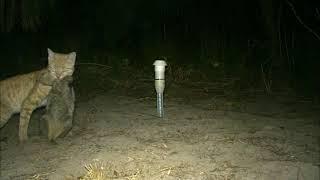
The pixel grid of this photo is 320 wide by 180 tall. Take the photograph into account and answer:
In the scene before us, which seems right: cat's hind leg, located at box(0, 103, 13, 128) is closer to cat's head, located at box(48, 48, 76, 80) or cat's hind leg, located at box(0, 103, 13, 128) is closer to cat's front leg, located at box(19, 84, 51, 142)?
cat's front leg, located at box(19, 84, 51, 142)

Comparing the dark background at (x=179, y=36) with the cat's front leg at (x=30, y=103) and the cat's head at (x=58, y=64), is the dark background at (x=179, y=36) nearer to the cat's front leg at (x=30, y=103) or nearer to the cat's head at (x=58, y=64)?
the cat's head at (x=58, y=64)

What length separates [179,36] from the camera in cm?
1523

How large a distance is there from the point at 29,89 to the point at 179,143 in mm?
2266

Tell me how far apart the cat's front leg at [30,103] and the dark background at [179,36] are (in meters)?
4.34

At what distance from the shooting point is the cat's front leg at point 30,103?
6.01m

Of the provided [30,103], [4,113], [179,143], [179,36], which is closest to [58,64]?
[30,103]

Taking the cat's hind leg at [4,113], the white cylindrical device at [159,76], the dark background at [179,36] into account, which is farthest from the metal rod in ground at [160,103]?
the dark background at [179,36]

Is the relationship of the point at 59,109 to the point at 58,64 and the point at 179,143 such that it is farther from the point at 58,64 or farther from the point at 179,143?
the point at 179,143

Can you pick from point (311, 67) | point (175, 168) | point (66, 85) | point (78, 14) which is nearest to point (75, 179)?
point (175, 168)

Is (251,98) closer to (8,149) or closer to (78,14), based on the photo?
(8,149)

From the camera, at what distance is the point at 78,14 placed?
1758 centimetres

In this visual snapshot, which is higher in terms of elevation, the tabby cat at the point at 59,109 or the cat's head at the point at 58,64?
the cat's head at the point at 58,64

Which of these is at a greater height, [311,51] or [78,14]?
[78,14]

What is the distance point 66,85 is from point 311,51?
27.4ft
